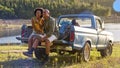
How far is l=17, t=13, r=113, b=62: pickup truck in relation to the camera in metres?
11.1

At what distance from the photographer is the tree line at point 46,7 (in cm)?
7554

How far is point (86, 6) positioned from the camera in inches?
3442

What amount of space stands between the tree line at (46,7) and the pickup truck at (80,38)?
197 feet

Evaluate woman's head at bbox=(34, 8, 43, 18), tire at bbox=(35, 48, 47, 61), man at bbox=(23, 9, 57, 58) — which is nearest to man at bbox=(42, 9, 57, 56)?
man at bbox=(23, 9, 57, 58)

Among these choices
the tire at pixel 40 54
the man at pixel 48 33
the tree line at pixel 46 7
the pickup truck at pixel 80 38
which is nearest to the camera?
the man at pixel 48 33

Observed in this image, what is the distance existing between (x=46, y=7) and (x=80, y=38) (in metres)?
70.2

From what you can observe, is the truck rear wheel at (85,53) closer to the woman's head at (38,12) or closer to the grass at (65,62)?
the grass at (65,62)

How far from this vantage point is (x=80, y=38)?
37.4 ft

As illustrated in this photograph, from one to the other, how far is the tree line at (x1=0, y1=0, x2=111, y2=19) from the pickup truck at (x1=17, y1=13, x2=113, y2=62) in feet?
197

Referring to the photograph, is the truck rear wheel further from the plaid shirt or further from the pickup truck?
the plaid shirt

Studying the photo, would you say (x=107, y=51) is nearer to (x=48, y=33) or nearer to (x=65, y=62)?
(x=65, y=62)

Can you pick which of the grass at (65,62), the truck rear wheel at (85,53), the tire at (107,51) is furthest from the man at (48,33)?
the tire at (107,51)

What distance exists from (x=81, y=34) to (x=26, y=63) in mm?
1679

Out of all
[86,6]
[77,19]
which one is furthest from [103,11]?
[77,19]
